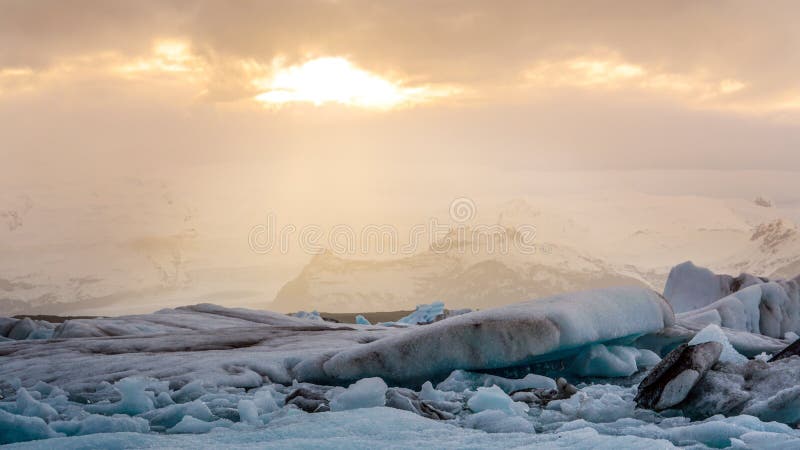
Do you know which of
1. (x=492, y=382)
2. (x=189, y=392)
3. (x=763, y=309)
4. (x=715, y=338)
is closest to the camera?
(x=715, y=338)

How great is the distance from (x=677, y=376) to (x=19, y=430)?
21.8 ft

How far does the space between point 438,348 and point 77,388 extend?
15.9 ft

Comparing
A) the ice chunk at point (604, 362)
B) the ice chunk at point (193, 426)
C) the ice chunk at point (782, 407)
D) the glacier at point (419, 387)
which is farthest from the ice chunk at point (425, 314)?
the ice chunk at point (782, 407)

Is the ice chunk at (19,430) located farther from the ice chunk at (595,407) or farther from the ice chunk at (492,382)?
the ice chunk at (595,407)

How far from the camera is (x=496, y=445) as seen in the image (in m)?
6.40

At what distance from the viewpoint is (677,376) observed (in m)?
8.52

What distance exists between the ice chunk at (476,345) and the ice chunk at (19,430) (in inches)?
161

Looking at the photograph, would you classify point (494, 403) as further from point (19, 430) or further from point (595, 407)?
point (19, 430)

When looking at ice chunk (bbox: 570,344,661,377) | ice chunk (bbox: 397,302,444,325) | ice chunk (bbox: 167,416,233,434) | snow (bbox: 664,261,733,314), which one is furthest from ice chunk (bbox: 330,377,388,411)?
ice chunk (bbox: 397,302,444,325)

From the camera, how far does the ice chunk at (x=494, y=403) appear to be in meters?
8.29

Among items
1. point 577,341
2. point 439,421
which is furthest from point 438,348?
point 439,421

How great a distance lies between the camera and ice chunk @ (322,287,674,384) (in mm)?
10359

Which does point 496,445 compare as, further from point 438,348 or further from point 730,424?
point 438,348

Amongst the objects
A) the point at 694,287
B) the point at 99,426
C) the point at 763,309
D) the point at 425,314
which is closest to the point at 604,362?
the point at 99,426
